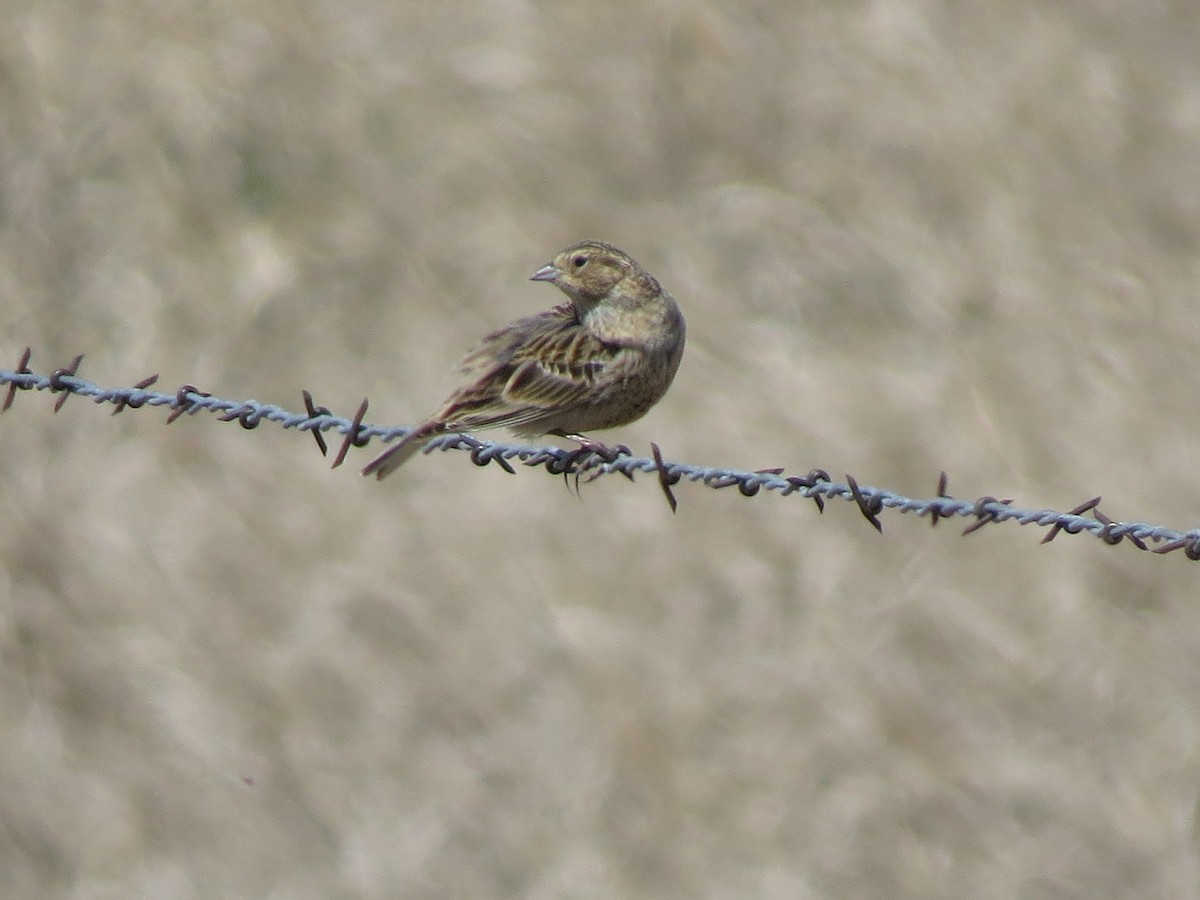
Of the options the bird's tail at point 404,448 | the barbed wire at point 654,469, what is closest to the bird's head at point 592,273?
the barbed wire at point 654,469

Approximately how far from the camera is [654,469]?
18.0 feet

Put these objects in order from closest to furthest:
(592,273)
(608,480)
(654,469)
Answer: (654,469) < (592,273) < (608,480)

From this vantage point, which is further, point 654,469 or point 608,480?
point 608,480

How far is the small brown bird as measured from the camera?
662 centimetres

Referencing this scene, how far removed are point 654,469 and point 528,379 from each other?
1279 millimetres

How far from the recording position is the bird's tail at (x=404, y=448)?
6.40 meters

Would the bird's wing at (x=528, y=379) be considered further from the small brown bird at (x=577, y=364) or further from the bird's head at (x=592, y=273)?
the bird's head at (x=592, y=273)

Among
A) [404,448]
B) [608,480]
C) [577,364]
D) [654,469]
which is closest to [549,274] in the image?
[577,364]

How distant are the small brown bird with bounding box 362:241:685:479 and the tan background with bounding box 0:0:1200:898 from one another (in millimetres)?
4315

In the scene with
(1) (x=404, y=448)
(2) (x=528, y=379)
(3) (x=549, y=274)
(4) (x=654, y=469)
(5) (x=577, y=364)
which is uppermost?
(3) (x=549, y=274)

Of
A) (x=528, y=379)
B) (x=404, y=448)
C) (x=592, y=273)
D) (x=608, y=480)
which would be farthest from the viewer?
(x=608, y=480)

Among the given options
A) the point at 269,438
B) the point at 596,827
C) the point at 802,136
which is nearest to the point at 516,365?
the point at 596,827

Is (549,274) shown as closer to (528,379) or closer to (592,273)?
(592,273)

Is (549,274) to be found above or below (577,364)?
above
